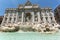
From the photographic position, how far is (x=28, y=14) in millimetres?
33125

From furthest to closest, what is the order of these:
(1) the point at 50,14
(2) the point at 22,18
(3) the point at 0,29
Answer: (1) the point at 50,14 → (2) the point at 22,18 → (3) the point at 0,29

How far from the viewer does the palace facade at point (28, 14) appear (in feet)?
103

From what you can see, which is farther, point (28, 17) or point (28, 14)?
point (28, 14)

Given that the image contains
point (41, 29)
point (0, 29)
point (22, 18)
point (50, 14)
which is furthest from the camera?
point (50, 14)

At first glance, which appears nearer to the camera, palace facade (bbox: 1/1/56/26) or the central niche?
the central niche

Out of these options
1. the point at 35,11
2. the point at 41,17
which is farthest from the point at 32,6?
the point at 41,17

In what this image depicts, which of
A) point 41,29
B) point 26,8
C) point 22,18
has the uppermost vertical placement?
point 26,8

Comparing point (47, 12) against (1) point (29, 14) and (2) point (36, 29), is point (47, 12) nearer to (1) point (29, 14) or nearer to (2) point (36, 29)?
(1) point (29, 14)

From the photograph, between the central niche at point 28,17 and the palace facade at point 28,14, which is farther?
the palace facade at point 28,14

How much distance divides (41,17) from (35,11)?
226 cm

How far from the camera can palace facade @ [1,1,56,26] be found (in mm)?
31438

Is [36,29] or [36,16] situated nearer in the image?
[36,29]

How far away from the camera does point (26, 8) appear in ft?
106

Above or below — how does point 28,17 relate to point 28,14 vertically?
below
